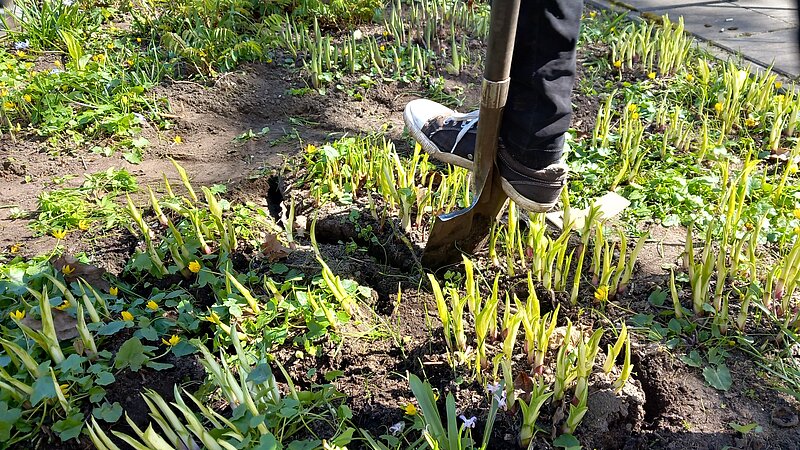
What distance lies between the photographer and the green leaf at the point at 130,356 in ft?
5.99

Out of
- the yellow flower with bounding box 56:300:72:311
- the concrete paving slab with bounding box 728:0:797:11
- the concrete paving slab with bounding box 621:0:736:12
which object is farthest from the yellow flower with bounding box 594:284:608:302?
the concrete paving slab with bounding box 728:0:797:11

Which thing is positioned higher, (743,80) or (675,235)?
(743,80)

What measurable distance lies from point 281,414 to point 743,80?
2.54 m

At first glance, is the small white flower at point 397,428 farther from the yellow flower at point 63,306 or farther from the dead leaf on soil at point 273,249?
the yellow flower at point 63,306

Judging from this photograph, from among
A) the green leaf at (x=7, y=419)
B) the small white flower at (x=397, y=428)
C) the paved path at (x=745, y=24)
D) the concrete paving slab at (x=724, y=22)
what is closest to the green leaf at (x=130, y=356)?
the green leaf at (x=7, y=419)

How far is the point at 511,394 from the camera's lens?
66.3 inches

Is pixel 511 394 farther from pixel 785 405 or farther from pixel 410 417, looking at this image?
pixel 785 405

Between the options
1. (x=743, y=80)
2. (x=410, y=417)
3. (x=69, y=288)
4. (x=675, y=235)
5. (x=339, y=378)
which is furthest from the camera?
(x=743, y=80)

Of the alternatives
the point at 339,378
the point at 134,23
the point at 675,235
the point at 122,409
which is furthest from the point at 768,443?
the point at 134,23

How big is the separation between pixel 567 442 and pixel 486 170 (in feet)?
2.73

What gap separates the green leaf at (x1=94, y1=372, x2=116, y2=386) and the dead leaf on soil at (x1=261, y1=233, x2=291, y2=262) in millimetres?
626

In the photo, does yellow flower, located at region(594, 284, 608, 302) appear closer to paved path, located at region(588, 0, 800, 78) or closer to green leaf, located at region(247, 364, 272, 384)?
green leaf, located at region(247, 364, 272, 384)

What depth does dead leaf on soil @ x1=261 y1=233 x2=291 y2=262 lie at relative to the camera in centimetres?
220

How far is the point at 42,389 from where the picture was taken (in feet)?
5.50
